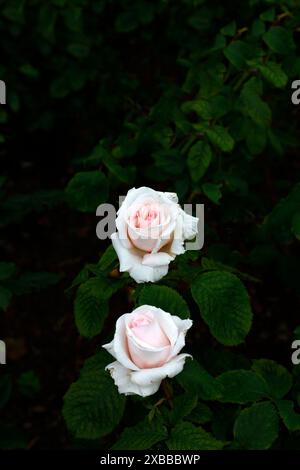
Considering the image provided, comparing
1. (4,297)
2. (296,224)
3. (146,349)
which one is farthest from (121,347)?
(4,297)

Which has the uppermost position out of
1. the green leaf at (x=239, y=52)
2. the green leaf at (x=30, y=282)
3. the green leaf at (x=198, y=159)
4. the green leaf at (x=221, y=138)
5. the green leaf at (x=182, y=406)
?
the green leaf at (x=239, y=52)

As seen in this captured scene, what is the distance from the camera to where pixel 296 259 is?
83.4 inches

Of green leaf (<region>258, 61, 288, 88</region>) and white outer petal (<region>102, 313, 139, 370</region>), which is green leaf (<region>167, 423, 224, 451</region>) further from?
green leaf (<region>258, 61, 288, 88</region>)

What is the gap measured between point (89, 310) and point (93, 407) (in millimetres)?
229

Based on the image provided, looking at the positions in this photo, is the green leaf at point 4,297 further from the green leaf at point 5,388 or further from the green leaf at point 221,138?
the green leaf at point 221,138

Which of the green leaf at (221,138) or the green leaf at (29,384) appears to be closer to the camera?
the green leaf at (221,138)

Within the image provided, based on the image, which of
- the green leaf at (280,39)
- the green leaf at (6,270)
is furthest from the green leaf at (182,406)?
the green leaf at (280,39)

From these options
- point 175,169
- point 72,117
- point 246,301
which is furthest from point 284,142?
point 72,117

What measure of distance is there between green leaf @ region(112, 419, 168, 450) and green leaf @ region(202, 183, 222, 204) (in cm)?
71

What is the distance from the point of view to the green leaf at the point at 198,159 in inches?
69.1

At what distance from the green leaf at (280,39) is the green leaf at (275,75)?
0.06 metres
